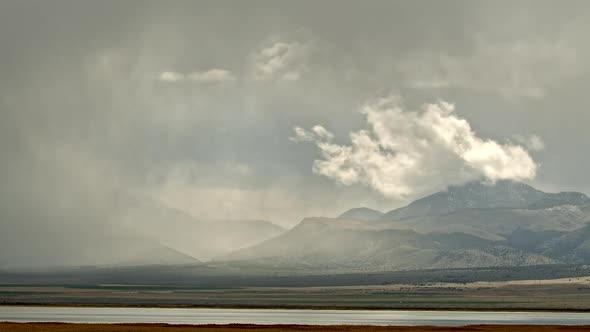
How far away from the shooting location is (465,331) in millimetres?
139125

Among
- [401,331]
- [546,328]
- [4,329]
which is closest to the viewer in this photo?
[4,329]

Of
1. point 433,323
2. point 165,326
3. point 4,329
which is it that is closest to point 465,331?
point 433,323

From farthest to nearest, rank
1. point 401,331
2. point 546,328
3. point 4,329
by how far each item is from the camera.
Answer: point 546,328, point 401,331, point 4,329

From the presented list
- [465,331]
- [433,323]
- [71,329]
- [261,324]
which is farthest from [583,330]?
[71,329]

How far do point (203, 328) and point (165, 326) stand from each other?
680cm

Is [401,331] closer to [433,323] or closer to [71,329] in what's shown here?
[433,323]

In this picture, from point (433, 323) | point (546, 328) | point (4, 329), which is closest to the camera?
point (4, 329)

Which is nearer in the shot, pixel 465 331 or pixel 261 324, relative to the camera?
A: pixel 465 331

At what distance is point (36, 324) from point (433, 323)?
234 ft

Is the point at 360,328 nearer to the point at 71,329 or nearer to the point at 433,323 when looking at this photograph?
the point at 433,323

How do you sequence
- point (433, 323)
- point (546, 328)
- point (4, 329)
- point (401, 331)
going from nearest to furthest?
point (4, 329), point (401, 331), point (546, 328), point (433, 323)

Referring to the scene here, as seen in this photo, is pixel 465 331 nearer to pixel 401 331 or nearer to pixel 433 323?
pixel 401 331

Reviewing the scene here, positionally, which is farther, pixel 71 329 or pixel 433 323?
pixel 433 323

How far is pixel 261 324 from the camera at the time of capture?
15050cm
